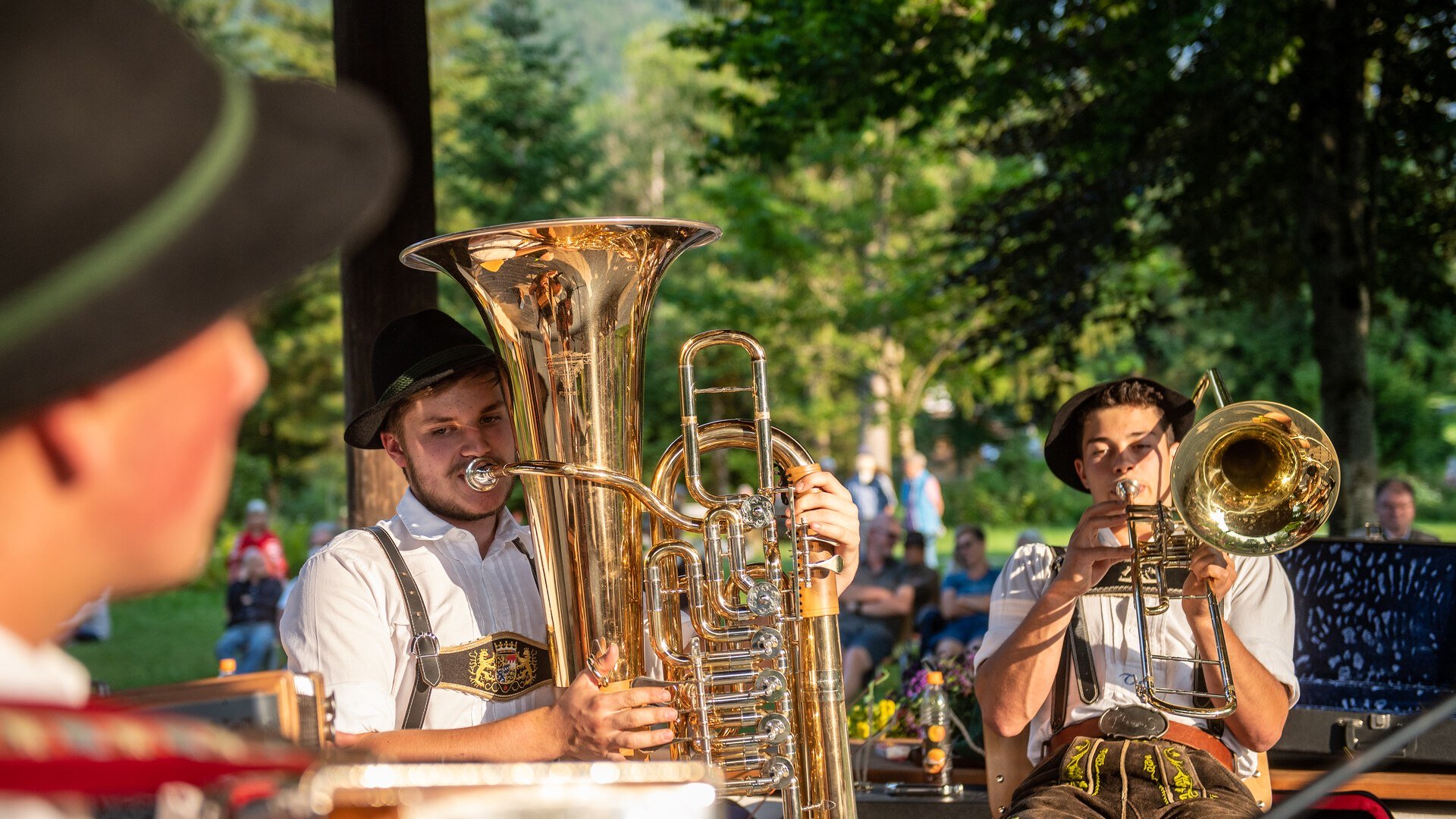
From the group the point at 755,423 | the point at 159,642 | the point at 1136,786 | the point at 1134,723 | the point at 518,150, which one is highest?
the point at 518,150

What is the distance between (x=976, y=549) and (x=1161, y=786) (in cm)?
606

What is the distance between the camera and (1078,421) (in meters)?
3.49

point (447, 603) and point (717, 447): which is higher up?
point (717, 447)

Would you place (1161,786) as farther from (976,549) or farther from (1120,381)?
(976,549)

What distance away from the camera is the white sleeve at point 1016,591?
3.33 metres

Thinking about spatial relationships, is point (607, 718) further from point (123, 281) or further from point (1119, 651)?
point (123, 281)

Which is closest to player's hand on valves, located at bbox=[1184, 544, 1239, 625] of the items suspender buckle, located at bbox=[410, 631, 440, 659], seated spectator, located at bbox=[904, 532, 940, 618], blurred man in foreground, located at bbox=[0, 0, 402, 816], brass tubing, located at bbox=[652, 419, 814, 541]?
brass tubing, located at bbox=[652, 419, 814, 541]

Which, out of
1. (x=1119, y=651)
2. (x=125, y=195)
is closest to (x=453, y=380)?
(x=1119, y=651)

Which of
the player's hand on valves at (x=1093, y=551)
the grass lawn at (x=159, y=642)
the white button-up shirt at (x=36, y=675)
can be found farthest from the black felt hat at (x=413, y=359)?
the grass lawn at (x=159, y=642)

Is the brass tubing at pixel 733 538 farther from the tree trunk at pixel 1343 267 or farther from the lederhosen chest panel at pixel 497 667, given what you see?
the tree trunk at pixel 1343 267

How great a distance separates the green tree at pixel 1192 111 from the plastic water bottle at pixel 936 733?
166 inches

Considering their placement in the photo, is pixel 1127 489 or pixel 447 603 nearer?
pixel 447 603

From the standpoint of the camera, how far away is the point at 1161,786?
115 inches

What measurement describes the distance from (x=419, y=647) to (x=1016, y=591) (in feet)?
5.38
